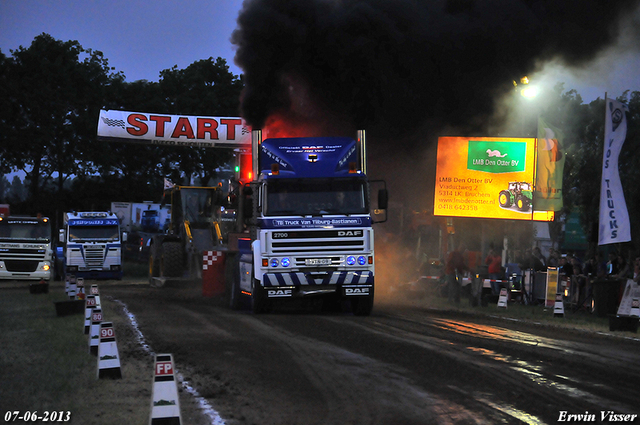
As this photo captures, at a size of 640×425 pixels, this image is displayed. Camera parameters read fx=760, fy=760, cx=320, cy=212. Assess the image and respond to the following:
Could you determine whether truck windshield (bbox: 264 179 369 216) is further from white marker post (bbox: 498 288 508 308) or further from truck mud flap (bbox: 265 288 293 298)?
white marker post (bbox: 498 288 508 308)

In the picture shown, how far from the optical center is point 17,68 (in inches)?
2013

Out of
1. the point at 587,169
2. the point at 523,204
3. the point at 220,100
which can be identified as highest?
the point at 220,100

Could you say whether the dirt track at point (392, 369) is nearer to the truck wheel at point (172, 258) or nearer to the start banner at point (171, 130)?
the truck wheel at point (172, 258)

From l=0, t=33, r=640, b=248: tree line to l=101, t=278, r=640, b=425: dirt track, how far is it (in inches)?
1282

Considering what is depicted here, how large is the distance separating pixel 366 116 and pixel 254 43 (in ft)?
15.7

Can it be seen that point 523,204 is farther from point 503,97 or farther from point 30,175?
point 30,175

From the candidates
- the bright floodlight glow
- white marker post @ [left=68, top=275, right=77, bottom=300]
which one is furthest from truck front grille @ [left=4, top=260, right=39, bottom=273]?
the bright floodlight glow

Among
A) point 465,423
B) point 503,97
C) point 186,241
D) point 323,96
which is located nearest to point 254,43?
point 323,96

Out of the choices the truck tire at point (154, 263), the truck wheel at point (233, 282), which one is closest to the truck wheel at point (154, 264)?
the truck tire at point (154, 263)

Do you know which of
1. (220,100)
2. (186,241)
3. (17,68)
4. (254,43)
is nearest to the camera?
(186,241)

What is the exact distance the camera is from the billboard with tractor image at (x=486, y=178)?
27766mm

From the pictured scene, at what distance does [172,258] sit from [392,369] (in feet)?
55.4

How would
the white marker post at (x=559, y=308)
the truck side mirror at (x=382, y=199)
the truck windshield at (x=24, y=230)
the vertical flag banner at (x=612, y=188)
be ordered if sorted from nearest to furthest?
the truck side mirror at (x=382, y=199) → the white marker post at (x=559, y=308) → the vertical flag banner at (x=612, y=188) → the truck windshield at (x=24, y=230)

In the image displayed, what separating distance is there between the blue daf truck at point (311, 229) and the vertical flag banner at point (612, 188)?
623cm
